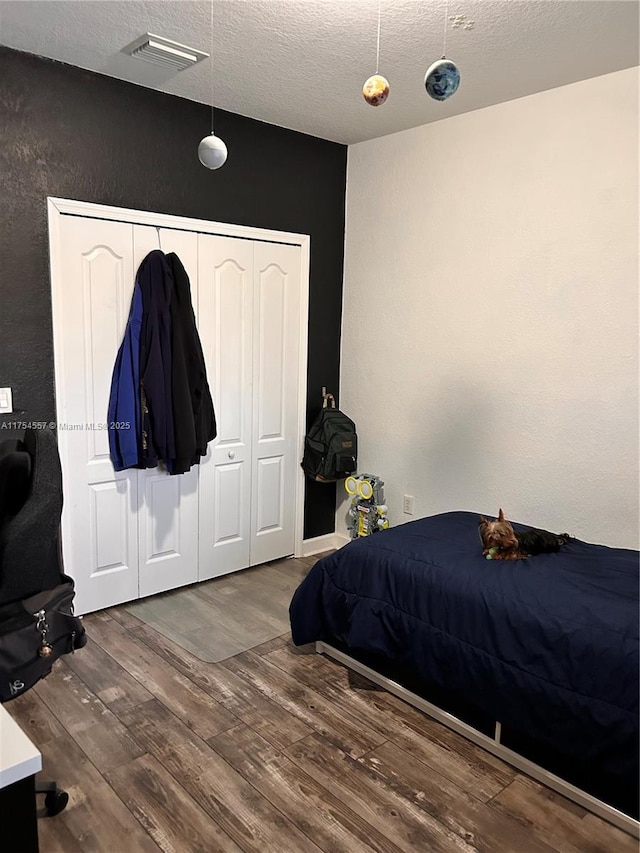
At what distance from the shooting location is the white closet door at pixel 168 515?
136 inches

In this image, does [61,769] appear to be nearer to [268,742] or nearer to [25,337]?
[268,742]

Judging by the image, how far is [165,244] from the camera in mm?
3398

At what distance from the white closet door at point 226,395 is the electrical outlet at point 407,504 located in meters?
0.96

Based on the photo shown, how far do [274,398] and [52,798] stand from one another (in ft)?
8.12

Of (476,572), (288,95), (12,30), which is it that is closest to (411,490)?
(476,572)

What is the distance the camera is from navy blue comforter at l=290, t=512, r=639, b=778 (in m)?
2.02

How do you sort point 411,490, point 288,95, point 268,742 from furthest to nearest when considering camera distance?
point 411,490, point 288,95, point 268,742

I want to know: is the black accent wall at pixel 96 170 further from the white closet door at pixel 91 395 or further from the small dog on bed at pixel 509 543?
the small dog on bed at pixel 509 543

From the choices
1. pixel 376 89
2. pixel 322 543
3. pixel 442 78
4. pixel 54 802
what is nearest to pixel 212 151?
pixel 376 89

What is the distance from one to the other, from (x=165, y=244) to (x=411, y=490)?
6.55 ft

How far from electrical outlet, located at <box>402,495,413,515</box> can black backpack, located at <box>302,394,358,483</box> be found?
393 mm

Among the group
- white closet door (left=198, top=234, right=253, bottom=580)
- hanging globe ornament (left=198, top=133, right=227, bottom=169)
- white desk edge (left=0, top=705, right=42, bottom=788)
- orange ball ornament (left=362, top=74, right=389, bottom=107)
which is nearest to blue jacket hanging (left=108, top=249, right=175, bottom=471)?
white closet door (left=198, top=234, right=253, bottom=580)

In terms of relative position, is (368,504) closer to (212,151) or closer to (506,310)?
(506,310)

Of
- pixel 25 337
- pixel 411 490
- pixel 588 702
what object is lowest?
pixel 588 702
